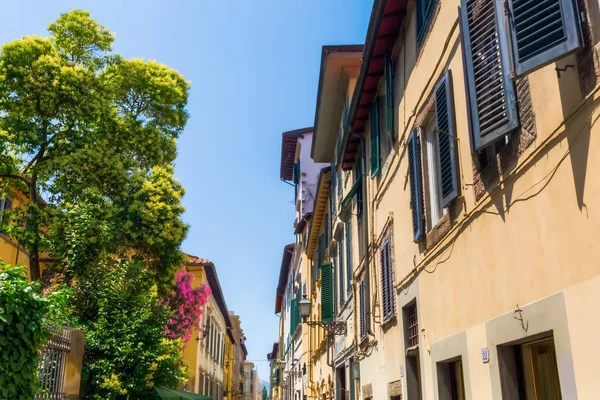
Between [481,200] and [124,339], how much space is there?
9.15m

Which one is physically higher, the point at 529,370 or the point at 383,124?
the point at 383,124

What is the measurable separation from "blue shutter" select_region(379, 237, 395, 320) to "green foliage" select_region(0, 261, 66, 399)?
5.22 meters

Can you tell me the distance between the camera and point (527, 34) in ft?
13.5

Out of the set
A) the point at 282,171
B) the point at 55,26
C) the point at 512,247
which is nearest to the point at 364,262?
the point at 512,247

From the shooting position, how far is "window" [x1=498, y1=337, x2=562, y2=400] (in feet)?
15.3

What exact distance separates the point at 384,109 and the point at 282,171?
23.8m

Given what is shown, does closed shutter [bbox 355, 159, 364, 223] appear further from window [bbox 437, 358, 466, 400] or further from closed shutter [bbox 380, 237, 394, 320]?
window [bbox 437, 358, 466, 400]

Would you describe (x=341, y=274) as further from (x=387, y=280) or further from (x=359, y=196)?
(x=387, y=280)

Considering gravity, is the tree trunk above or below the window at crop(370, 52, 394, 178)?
below

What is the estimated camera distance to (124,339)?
1238cm

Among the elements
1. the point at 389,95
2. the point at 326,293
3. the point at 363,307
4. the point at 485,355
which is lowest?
the point at 485,355

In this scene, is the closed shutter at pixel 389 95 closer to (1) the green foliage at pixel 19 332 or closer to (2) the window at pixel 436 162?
(2) the window at pixel 436 162

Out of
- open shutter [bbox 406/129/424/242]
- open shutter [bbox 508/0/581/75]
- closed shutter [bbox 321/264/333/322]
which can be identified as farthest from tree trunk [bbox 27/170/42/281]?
open shutter [bbox 508/0/581/75]

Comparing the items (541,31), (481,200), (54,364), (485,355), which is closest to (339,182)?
(54,364)
